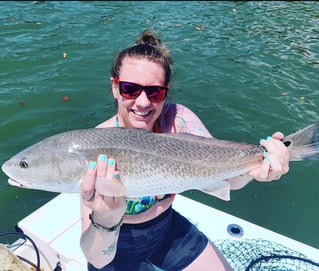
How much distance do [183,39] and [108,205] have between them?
1011 cm

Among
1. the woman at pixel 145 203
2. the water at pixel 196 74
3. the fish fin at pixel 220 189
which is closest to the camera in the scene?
the woman at pixel 145 203

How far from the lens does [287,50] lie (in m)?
11.5

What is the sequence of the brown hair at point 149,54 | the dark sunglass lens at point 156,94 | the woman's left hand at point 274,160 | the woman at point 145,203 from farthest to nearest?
1. the brown hair at point 149,54
2. the dark sunglass lens at point 156,94
3. the woman's left hand at point 274,160
4. the woman at point 145,203

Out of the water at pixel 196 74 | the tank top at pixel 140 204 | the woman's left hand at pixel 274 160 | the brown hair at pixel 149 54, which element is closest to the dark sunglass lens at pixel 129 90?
the brown hair at pixel 149 54

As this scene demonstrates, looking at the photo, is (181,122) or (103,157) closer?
A: (103,157)

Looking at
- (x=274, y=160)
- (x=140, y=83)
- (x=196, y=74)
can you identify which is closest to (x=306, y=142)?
(x=274, y=160)

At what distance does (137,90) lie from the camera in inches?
121

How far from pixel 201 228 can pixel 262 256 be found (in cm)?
76

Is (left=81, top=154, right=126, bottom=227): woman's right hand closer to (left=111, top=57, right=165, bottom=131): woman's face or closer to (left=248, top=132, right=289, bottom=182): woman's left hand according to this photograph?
(left=111, top=57, right=165, bottom=131): woman's face

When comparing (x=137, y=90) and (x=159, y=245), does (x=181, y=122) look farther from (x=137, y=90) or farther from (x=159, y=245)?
(x=159, y=245)

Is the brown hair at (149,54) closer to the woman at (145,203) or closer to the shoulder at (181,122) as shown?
the woman at (145,203)

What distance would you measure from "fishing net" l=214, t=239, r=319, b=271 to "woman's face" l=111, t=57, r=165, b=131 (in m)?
1.82

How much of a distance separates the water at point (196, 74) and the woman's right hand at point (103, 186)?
331 cm

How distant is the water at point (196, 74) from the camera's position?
6141 millimetres
